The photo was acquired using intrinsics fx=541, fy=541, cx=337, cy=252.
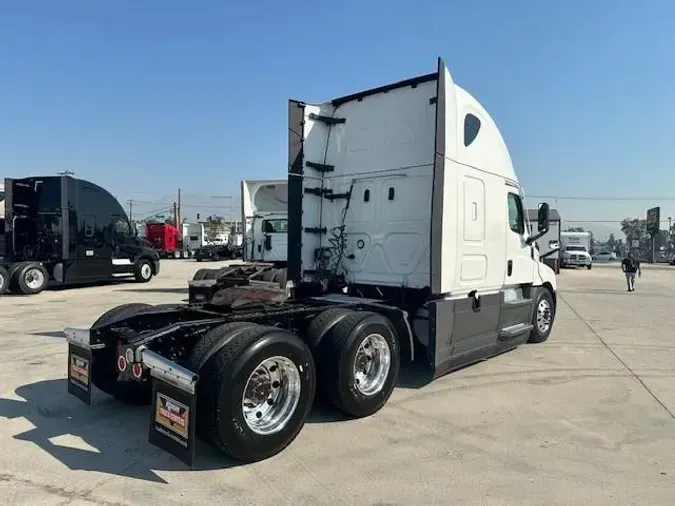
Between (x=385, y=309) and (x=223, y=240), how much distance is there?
57.9 metres

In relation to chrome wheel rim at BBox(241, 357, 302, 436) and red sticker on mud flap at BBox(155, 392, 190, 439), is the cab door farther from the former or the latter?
red sticker on mud flap at BBox(155, 392, 190, 439)

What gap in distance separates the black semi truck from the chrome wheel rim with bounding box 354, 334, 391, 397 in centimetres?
1459

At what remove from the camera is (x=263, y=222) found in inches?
626

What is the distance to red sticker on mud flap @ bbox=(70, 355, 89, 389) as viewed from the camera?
4.68m

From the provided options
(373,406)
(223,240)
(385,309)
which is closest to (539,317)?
(385,309)

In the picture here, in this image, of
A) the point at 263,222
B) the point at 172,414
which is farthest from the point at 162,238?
the point at 172,414

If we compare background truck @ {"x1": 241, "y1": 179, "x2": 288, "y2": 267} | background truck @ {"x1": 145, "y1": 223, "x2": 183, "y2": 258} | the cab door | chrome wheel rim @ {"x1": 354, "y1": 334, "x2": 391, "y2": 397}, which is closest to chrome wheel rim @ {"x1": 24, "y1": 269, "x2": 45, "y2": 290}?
background truck @ {"x1": 241, "y1": 179, "x2": 288, "y2": 267}

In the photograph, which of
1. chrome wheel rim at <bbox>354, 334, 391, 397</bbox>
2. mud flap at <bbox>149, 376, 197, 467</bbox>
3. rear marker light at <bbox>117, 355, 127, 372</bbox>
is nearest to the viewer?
mud flap at <bbox>149, 376, 197, 467</bbox>

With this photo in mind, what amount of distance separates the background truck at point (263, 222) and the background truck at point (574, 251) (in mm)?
31630

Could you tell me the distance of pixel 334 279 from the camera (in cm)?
744

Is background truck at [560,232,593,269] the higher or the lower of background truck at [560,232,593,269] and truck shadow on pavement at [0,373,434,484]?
the higher

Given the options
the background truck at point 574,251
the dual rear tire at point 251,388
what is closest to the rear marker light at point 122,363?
the dual rear tire at point 251,388

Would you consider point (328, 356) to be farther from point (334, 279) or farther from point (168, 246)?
point (168, 246)

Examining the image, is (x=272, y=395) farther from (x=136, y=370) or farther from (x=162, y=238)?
(x=162, y=238)
